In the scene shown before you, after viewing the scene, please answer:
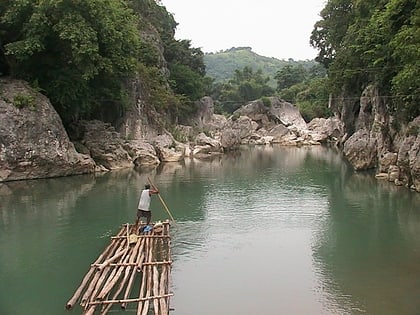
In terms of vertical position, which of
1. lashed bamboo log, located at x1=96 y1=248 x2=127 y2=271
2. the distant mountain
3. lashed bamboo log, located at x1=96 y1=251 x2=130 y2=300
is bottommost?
lashed bamboo log, located at x1=96 y1=251 x2=130 y2=300

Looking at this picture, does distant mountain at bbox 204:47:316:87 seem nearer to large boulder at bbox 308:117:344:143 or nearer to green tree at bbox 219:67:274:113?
green tree at bbox 219:67:274:113

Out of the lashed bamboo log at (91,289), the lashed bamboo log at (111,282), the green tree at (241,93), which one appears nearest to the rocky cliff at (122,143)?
the lashed bamboo log at (111,282)

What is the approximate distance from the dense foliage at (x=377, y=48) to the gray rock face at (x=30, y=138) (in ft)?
56.3

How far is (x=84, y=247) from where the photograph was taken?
13.7m

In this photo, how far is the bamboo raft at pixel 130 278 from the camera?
8406 millimetres

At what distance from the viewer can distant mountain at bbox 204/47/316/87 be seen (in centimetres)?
14362

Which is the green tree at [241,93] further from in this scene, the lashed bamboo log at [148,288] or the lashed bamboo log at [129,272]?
the lashed bamboo log at [148,288]

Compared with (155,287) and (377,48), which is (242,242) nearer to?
(155,287)

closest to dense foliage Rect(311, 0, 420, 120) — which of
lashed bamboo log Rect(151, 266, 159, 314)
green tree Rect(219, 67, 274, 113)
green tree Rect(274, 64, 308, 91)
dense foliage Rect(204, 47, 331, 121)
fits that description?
lashed bamboo log Rect(151, 266, 159, 314)

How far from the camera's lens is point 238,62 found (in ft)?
502

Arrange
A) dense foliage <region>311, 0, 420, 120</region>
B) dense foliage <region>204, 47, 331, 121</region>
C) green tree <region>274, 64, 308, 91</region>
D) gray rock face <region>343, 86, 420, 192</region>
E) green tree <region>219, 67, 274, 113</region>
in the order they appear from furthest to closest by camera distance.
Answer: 1. green tree <region>274, 64, 308, 91</region>
2. green tree <region>219, 67, 274, 113</region>
3. dense foliage <region>204, 47, 331, 121</region>
4. gray rock face <region>343, 86, 420, 192</region>
5. dense foliage <region>311, 0, 420, 120</region>

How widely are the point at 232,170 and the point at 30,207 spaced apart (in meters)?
15.6

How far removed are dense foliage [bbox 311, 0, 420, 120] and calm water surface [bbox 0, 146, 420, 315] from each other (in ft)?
15.3

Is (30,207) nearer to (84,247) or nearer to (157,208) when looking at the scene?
(157,208)
